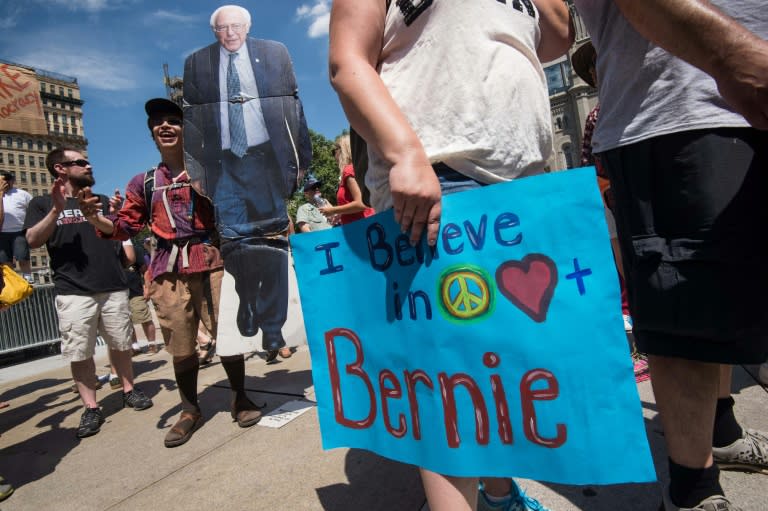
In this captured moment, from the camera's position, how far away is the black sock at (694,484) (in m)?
1.12

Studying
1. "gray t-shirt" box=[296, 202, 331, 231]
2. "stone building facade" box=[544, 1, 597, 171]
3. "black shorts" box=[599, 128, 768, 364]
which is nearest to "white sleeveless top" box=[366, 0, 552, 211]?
"black shorts" box=[599, 128, 768, 364]

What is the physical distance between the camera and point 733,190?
103 cm

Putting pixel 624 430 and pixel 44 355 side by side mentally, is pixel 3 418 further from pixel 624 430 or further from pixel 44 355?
pixel 624 430

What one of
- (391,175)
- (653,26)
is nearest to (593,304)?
(391,175)

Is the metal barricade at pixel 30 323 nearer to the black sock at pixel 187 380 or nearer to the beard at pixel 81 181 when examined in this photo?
the beard at pixel 81 181

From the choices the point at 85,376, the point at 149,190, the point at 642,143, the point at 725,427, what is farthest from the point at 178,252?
the point at 725,427

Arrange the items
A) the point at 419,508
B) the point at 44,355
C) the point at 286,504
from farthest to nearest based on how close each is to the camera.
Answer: the point at 44,355 < the point at 286,504 < the point at 419,508

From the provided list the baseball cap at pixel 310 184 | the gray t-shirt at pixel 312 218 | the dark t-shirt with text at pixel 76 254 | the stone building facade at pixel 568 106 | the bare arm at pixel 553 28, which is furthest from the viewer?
the stone building facade at pixel 568 106

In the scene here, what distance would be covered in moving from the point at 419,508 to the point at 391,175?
1.23m

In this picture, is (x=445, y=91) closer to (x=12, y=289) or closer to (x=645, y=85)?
(x=645, y=85)

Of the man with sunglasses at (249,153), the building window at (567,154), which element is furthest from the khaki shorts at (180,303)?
the building window at (567,154)

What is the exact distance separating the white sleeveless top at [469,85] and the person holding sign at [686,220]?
283 millimetres

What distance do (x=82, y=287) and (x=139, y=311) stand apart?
3193 millimetres

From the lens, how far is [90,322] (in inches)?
126
